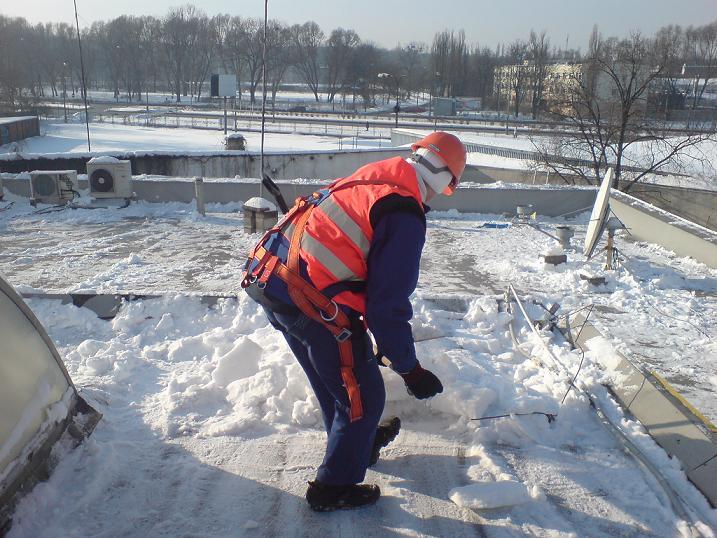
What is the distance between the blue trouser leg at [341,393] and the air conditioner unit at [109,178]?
11.1 metres

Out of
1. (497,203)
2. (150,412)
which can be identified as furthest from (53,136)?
(150,412)

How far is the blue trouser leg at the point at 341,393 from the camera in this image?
2758mm

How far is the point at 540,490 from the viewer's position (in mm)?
2969

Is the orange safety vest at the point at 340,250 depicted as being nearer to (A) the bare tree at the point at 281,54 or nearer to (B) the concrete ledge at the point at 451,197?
(B) the concrete ledge at the point at 451,197

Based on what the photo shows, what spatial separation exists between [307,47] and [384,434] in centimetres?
9470

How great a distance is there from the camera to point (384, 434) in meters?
3.32

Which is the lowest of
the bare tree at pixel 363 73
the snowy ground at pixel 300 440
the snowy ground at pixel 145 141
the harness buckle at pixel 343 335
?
the snowy ground at pixel 145 141

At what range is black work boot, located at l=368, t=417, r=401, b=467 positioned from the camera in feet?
10.5

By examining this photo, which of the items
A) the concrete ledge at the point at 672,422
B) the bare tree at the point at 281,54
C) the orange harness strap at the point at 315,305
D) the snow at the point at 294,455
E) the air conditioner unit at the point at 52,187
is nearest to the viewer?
the orange harness strap at the point at 315,305

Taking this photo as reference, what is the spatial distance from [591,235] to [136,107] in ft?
223

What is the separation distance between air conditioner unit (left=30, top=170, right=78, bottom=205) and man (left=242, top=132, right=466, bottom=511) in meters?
11.4

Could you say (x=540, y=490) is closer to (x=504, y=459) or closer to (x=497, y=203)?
(x=504, y=459)

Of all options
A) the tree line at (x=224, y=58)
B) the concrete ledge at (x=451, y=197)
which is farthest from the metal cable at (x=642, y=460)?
the tree line at (x=224, y=58)

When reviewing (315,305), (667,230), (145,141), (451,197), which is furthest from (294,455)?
(145,141)
